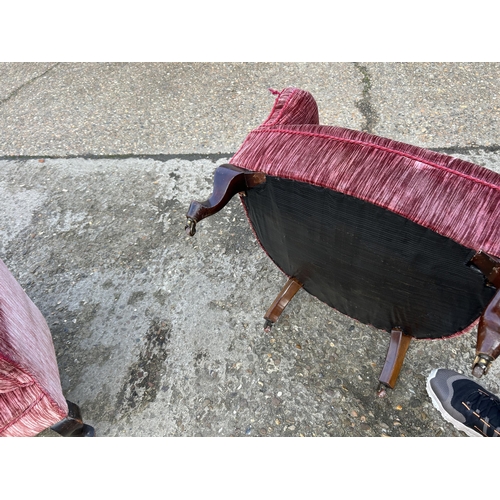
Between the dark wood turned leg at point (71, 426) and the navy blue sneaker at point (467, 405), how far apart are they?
126 cm

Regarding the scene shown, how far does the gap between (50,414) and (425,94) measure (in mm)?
2693

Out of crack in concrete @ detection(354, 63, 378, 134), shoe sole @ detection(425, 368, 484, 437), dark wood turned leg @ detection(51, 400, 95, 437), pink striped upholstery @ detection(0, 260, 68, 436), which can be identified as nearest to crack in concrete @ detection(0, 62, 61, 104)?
pink striped upholstery @ detection(0, 260, 68, 436)

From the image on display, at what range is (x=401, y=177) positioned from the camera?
2.52 ft

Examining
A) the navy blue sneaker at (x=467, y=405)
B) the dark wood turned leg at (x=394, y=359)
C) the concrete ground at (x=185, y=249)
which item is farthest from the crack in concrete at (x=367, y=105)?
the navy blue sneaker at (x=467, y=405)

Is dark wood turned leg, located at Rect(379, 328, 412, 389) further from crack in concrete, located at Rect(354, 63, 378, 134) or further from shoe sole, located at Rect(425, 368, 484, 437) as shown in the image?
crack in concrete, located at Rect(354, 63, 378, 134)

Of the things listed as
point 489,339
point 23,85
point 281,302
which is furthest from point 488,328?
point 23,85

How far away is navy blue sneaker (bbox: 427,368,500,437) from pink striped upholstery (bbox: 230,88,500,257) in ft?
2.94

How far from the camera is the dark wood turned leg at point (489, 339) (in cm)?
77

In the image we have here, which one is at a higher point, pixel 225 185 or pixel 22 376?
pixel 225 185

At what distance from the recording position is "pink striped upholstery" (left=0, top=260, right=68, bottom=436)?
3.65 feet

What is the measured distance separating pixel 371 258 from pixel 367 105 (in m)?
1.89

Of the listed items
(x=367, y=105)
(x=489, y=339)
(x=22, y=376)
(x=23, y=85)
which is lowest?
(x=22, y=376)

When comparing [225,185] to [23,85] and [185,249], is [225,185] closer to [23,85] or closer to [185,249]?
[185,249]

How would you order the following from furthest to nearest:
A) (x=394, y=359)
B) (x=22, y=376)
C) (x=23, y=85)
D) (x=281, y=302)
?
(x=23, y=85) → (x=281, y=302) → (x=394, y=359) → (x=22, y=376)
